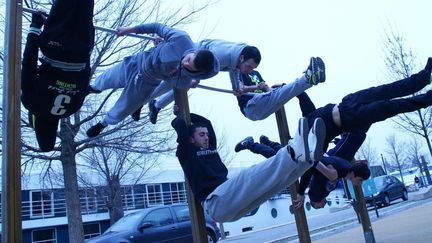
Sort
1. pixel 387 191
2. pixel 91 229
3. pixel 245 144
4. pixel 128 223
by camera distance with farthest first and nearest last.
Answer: pixel 91 229 < pixel 387 191 < pixel 128 223 < pixel 245 144

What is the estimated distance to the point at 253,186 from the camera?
350 cm

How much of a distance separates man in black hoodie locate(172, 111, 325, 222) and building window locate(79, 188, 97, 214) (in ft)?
54.9

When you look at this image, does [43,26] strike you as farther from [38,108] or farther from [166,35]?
[166,35]

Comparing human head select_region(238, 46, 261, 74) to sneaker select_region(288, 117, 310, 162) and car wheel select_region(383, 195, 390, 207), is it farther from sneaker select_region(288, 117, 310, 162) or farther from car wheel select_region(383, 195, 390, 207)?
car wheel select_region(383, 195, 390, 207)

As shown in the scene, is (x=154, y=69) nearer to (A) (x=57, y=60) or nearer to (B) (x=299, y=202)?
(A) (x=57, y=60)

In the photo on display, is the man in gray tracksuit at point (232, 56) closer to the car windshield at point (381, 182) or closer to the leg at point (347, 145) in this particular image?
the leg at point (347, 145)

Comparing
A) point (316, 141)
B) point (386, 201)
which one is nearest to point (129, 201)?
point (386, 201)

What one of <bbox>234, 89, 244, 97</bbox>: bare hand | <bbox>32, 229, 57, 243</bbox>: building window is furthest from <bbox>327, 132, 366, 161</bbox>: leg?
<bbox>32, 229, 57, 243</bbox>: building window

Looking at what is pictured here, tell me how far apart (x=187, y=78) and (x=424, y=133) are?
12507mm

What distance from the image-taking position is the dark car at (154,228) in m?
9.03

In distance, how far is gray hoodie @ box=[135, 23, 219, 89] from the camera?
13.2 ft

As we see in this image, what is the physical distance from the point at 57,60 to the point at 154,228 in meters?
6.75

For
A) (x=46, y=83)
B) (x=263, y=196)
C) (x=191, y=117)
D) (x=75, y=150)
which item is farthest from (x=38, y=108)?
(x=75, y=150)

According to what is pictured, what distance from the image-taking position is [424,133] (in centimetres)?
1449
